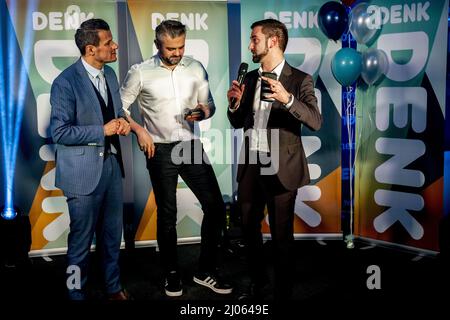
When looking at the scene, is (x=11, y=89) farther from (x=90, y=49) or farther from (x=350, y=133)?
(x=350, y=133)

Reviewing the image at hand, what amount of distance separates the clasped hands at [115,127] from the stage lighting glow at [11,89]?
1.50 meters

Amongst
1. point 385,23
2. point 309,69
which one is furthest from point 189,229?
point 385,23

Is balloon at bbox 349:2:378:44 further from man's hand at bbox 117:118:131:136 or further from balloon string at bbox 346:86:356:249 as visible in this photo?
man's hand at bbox 117:118:131:136

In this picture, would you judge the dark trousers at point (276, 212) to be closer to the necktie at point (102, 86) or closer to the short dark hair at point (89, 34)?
the necktie at point (102, 86)

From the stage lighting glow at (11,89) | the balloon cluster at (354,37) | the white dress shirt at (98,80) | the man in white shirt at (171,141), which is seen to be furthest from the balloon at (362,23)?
the stage lighting glow at (11,89)

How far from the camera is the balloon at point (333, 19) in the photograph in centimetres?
423

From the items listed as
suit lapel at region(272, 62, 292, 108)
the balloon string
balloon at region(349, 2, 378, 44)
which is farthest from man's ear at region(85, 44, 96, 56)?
the balloon string

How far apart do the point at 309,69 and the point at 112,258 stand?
234cm

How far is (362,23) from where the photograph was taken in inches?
167

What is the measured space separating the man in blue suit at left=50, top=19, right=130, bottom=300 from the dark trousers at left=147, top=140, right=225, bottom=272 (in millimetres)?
380

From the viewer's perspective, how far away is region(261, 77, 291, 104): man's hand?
118 inches

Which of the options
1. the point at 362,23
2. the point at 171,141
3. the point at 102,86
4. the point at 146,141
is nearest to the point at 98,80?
the point at 102,86
